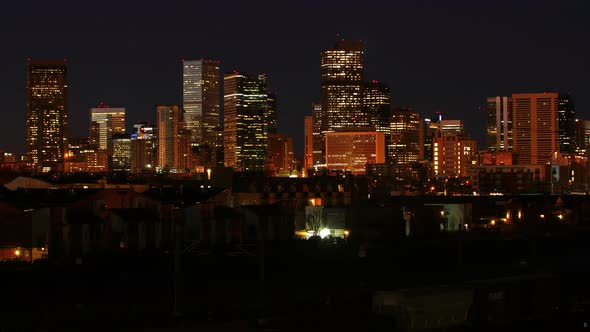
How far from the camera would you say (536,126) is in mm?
189625

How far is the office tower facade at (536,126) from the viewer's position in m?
186

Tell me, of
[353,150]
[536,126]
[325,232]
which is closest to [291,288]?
[325,232]

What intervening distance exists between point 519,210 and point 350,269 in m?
29.5

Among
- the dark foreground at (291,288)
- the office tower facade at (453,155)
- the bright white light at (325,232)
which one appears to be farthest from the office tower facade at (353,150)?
the dark foreground at (291,288)

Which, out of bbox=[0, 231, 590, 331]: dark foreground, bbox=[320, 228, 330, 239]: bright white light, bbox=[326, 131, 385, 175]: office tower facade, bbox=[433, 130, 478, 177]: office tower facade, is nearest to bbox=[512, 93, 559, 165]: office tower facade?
bbox=[433, 130, 478, 177]: office tower facade

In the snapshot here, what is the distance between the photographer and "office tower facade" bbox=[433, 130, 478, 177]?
17850cm

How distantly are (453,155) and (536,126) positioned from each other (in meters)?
22.0

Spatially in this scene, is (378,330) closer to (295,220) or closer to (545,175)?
(295,220)

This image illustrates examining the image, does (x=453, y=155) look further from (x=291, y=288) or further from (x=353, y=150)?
(x=291, y=288)

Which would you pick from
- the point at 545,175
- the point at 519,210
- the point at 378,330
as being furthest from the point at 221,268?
the point at 545,175

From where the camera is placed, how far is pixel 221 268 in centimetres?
3456

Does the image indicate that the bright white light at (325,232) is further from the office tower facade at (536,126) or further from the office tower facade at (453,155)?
the office tower facade at (536,126)

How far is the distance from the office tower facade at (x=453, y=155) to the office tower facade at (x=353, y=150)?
12107 millimetres

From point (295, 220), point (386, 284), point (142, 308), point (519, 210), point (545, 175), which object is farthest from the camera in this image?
point (545, 175)
